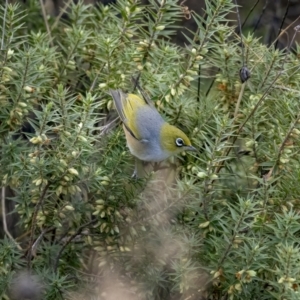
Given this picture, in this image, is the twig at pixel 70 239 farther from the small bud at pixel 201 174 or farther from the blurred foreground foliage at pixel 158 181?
the small bud at pixel 201 174

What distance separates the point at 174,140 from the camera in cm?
230

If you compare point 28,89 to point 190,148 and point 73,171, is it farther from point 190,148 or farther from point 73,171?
point 190,148

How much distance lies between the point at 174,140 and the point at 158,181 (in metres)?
0.18

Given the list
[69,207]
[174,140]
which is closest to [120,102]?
[174,140]

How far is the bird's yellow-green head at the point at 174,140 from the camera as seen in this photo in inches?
89.4

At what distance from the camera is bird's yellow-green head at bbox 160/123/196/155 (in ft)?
7.45

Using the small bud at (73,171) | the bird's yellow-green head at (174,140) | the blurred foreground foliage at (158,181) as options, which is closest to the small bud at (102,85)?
the blurred foreground foliage at (158,181)

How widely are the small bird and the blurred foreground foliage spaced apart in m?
0.04

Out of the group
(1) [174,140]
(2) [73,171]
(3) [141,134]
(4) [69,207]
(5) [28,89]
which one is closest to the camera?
(2) [73,171]

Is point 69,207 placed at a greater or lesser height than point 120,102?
lesser

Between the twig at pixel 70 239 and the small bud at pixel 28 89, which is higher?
the small bud at pixel 28 89

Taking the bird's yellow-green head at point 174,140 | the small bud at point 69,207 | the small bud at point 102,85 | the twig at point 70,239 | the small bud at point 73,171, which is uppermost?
the small bud at point 73,171

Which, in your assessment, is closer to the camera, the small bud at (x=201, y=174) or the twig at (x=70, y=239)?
the small bud at (x=201, y=174)

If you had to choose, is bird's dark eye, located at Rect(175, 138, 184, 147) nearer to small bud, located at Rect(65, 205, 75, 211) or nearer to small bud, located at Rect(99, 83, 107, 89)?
small bud, located at Rect(99, 83, 107, 89)
